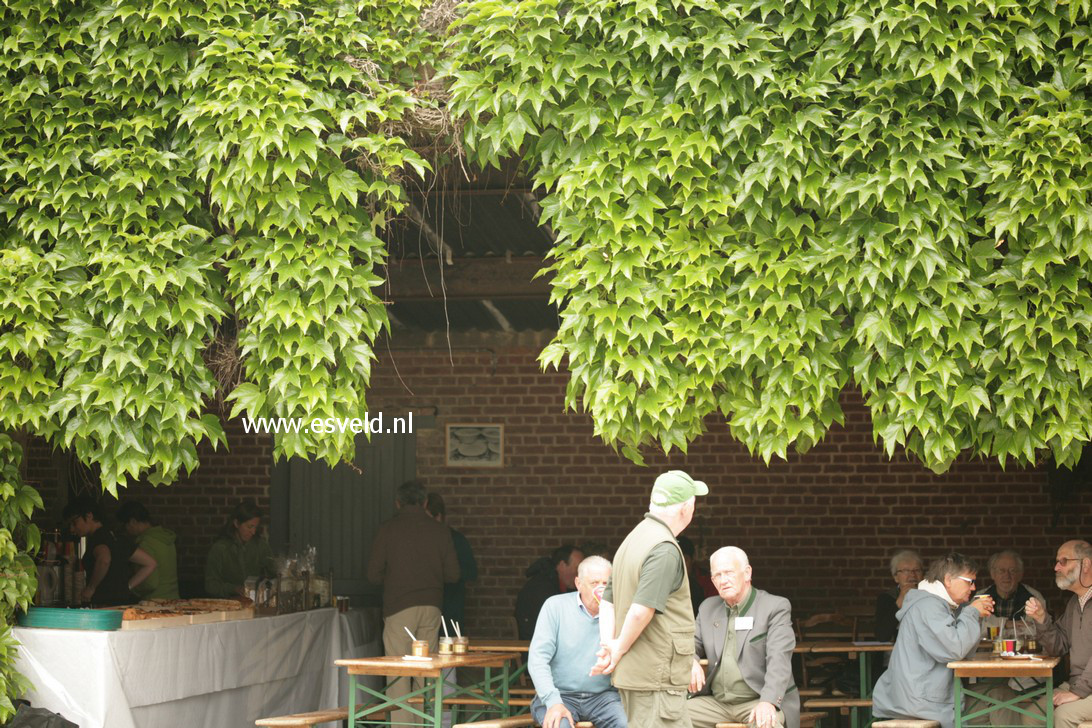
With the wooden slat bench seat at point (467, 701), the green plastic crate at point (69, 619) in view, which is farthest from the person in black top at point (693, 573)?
the green plastic crate at point (69, 619)

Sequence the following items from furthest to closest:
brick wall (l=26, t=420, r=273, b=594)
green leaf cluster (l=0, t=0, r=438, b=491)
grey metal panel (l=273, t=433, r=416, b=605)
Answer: brick wall (l=26, t=420, r=273, b=594)
grey metal panel (l=273, t=433, r=416, b=605)
green leaf cluster (l=0, t=0, r=438, b=491)

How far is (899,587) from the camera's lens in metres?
7.96

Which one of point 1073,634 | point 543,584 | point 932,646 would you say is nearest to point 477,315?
point 543,584

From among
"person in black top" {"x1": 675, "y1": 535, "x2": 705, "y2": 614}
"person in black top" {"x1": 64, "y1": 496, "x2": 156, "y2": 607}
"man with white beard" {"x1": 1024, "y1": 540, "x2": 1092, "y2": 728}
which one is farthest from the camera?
"person in black top" {"x1": 675, "y1": 535, "x2": 705, "y2": 614}

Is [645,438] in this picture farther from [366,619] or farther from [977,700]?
[366,619]

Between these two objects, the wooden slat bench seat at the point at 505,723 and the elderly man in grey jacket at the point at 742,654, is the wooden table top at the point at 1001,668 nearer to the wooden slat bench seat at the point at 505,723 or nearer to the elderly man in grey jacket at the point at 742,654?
the elderly man in grey jacket at the point at 742,654

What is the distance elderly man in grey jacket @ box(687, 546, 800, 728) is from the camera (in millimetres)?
6062

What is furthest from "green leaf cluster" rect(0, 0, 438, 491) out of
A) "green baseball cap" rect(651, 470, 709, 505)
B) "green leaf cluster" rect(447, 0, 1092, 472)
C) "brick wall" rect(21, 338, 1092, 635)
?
"brick wall" rect(21, 338, 1092, 635)

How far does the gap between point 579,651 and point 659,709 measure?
3.90ft

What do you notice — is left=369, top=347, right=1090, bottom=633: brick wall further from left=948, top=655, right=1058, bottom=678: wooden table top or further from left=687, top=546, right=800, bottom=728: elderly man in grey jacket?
left=948, top=655, right=1058, bottom=678: wooden table top

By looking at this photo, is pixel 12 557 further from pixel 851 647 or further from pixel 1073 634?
pixel 1073 634

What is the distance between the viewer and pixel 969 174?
5.50 metres

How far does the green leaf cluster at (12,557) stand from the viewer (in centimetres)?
598

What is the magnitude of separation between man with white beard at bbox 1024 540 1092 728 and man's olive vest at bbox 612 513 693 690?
7.99 feet
